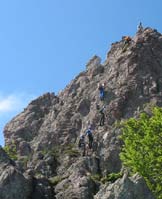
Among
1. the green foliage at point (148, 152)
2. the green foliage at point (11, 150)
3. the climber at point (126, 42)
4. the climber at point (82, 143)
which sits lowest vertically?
the green foliage at point (148, 152)

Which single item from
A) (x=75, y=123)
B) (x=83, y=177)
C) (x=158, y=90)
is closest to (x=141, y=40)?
(x=158, y=90)

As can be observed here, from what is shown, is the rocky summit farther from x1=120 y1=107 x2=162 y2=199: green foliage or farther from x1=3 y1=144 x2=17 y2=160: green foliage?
x1=120 y1=107 x2=162 y2=199: green foliage

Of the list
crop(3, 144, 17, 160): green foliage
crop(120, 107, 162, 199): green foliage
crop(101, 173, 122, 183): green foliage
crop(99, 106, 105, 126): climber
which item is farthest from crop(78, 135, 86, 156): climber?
crop(3, 144, 17, 160): green foliage

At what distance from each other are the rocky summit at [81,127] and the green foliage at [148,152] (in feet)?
18.9

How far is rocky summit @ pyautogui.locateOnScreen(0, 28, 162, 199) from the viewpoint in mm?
66562

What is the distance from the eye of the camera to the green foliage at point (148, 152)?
62.0 m

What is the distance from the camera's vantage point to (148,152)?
63.8 meters

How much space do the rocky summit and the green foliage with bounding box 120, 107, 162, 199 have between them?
576 centimetres

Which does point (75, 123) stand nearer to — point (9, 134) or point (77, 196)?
point (9, 134)

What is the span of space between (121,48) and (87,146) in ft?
79.5

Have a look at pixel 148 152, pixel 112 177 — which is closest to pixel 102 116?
pixel 112 177

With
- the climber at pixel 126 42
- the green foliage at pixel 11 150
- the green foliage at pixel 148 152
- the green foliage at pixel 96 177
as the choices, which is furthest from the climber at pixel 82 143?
the climber at pixel 126 42

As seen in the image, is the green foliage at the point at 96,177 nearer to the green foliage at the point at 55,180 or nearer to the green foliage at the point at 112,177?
the green foliage at the point at 112,177

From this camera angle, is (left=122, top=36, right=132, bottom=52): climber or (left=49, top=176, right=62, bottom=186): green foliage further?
(left=122, top=36, right=132, bottom=52): climber
